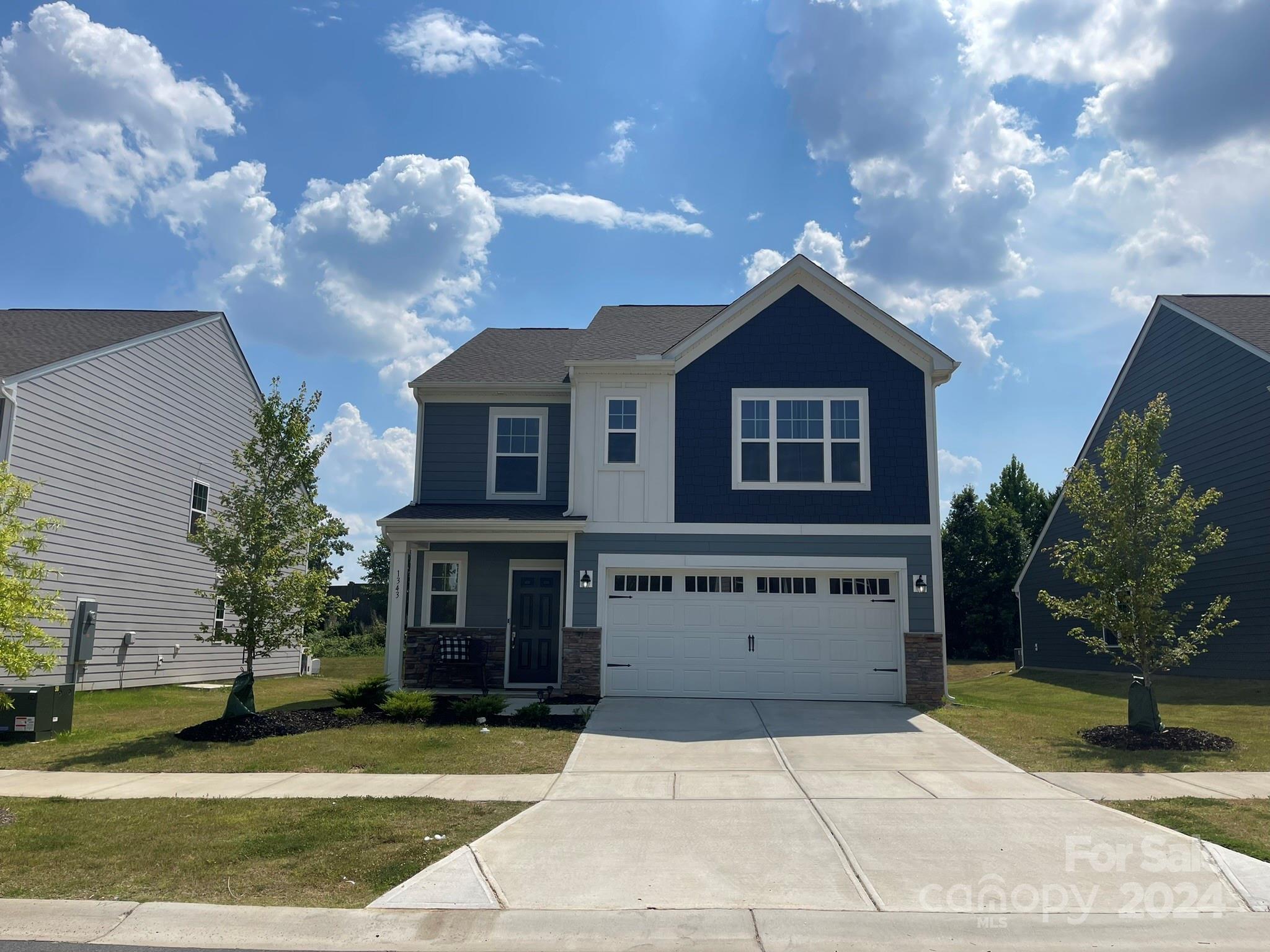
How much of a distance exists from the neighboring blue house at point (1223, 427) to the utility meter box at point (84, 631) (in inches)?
896

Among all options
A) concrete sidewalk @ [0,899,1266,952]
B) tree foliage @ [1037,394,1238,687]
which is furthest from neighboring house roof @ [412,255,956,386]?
concrete sidewalk @ [0,899,1266,952]

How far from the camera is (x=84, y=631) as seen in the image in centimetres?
1738

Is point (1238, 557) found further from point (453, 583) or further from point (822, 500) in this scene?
point (453, 583)

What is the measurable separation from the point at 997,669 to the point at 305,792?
92.7ft

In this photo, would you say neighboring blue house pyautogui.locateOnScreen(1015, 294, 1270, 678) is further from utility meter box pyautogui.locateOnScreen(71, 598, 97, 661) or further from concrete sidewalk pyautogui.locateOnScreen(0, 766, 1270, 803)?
utility meter box pyautogui.locateOnScreen(71, 598, 97, 661)

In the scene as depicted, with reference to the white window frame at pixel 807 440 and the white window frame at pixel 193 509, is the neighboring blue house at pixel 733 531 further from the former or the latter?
the white window frame at pixel 193 509

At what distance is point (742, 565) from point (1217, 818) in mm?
8780

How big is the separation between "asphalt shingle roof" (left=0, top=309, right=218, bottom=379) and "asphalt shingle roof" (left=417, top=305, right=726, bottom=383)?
647 cm

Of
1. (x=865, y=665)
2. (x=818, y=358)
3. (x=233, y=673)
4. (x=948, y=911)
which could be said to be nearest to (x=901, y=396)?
(x=818, y=358)

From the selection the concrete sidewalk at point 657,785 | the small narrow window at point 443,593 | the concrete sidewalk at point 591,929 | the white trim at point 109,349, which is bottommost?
the concrete sidewalk at point 591,929

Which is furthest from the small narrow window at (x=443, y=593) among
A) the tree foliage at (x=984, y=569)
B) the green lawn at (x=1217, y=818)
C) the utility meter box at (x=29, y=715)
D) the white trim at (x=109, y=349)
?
the tree foliage at (x=984, y=569)

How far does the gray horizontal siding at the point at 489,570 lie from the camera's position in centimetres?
1778

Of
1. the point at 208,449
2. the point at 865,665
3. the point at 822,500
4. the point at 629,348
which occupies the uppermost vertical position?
the point at 629,348

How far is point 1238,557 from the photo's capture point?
1959 cm
